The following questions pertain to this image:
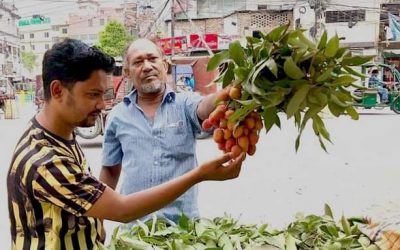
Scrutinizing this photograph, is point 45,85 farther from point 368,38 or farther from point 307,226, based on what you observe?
point 368,38

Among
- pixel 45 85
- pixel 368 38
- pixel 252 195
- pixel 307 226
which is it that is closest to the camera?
pixel 45 85

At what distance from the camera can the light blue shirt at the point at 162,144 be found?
7.02 feet

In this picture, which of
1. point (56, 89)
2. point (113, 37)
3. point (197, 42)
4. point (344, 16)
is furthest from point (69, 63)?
point (113, 37)

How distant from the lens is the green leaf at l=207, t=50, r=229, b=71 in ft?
4.70

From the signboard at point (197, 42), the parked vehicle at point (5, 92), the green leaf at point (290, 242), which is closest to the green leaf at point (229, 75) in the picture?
the green leaf at point (290, 242)

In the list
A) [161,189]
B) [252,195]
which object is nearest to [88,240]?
[161,189]

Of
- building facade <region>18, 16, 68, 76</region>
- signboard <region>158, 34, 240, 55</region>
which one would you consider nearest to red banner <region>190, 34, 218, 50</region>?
signboard <region>158, 34, 240, 55</region>

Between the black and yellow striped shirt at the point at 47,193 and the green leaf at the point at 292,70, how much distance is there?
63cm

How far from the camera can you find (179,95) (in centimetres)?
229

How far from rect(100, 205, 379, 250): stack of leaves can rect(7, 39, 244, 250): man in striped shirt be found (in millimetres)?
192

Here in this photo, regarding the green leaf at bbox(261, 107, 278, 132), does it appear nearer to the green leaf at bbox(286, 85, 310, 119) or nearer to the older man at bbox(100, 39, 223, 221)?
the green leaf at bbox(286, 85, 310, 119)

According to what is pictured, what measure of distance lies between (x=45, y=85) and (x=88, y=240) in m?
0.50

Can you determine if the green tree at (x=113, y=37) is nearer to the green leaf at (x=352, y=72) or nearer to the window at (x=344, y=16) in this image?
the window at (x=344, y=16)

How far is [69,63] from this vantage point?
4.67 feet
